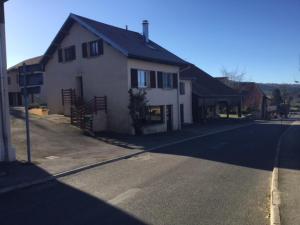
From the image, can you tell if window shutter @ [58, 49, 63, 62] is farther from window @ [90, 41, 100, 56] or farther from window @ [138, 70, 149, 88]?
window @ [138, 70, 149, 88]

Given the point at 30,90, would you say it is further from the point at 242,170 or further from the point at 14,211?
the point at 242,170

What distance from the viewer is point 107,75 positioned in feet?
86.6

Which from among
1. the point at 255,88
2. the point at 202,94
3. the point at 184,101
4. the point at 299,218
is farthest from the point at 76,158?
the point at 255,88

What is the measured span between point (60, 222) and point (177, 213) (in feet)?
7.36

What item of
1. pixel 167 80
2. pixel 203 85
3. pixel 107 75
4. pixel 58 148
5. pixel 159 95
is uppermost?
pixel 107 75

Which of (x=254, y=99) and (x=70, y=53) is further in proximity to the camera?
(x=254, y=99)

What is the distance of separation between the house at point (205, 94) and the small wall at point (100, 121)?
12576 mm

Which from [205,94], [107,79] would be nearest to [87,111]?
[107,79]

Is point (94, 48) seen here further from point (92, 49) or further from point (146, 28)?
point (146, 28)

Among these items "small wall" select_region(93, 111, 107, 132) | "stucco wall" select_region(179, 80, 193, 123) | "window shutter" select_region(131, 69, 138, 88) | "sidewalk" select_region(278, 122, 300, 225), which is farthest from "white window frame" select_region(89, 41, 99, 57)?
"sidewalk" select_region(278, 122, 300, 225)

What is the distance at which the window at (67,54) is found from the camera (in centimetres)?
2904

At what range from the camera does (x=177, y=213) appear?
24.3 feet

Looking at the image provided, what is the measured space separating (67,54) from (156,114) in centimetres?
845

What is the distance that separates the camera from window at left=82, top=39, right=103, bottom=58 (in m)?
26.7
